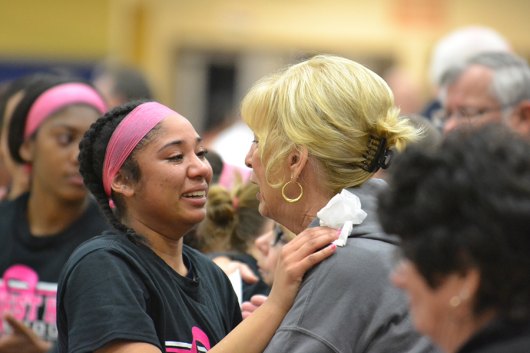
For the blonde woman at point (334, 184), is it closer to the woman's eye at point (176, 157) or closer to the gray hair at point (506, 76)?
the woman's eye at point (176, 157)

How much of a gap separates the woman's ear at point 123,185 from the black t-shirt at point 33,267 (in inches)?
43.0

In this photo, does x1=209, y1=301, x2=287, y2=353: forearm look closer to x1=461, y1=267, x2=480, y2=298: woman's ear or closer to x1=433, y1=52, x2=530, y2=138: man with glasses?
x1=461, y1=267, x2=480, y2=298: woman's ear

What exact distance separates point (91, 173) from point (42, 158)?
1254 mm

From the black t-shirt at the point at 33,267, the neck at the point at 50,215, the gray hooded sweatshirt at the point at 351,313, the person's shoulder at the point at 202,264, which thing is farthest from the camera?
the neck at the point at 50,215

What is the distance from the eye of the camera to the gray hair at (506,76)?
4906 millimetres

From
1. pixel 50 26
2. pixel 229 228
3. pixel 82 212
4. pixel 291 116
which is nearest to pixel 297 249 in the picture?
pixel 291 116

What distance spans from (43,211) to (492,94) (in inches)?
86.5

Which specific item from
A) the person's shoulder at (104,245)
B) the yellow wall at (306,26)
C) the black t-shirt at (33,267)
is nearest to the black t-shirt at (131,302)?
the person's shoulder at (104,245)

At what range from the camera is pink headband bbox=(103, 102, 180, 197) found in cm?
284

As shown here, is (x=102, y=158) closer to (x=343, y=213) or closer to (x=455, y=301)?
(x=343, y=213)

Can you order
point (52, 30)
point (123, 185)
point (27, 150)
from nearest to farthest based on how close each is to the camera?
point (123, 185) < point (27, 150) < point (52, 30)

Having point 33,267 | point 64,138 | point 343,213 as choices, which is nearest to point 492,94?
point 64,138

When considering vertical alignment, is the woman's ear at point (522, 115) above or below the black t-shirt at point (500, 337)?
below

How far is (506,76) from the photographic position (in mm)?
4973
